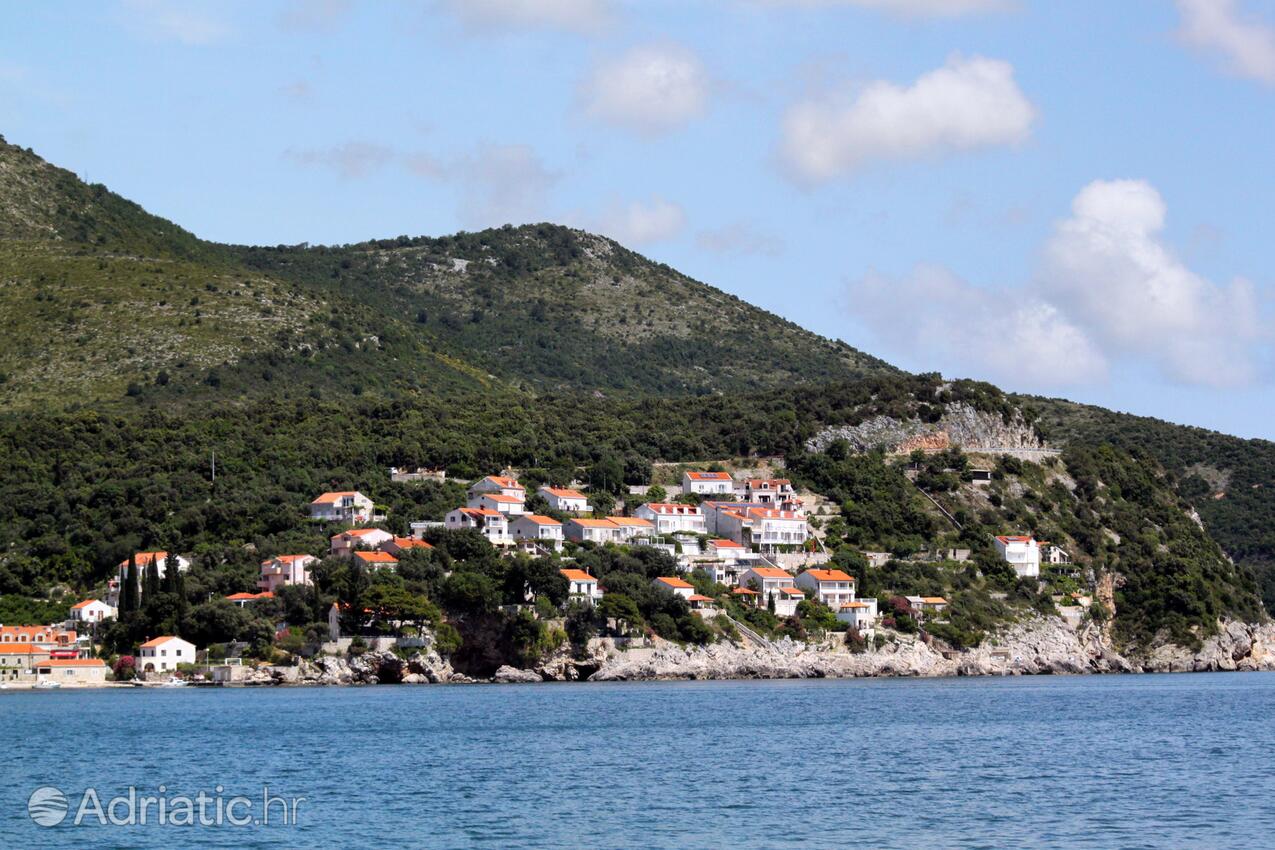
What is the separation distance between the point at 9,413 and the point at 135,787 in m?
71.6

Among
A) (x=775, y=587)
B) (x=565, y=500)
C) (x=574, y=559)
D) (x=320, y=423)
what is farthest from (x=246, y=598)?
(x=320, y=423)

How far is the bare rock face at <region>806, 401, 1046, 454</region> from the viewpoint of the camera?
115 metres

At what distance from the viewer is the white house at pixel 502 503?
93575mm

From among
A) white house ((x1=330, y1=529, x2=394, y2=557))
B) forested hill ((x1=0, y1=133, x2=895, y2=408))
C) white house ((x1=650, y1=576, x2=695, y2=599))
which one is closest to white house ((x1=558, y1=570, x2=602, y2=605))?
white house ((x1=650, y1=576, x2=695, y2=599))

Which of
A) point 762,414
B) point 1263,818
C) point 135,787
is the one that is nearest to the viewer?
point 1263,818

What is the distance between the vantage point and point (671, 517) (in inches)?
3910

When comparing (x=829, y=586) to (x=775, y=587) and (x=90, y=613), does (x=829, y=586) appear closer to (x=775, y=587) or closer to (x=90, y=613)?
(x=775, y=587)

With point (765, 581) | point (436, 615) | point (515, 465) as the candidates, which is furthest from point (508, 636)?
point (515, 465)

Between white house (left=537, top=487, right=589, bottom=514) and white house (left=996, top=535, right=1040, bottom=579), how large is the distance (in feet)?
76.3

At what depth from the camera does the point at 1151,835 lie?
108 feet

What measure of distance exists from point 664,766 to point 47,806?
14.4 m

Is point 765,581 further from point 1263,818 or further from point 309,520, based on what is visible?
point 1263,818

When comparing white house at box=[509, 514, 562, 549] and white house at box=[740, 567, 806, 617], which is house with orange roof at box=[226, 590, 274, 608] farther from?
white house at box=[740, 567, 806, 617]

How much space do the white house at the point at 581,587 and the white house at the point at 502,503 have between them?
10.7 metres
